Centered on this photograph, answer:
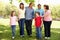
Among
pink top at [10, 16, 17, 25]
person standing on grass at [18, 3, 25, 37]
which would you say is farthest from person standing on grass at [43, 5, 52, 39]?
pink top at [10, 16, 17, 25]

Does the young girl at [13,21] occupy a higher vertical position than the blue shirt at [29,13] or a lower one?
lower

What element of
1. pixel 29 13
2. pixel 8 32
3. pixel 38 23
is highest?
pixel 29 13

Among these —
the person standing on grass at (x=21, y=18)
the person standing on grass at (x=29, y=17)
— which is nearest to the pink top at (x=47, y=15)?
the person standing on grass at (x=29, y=17)

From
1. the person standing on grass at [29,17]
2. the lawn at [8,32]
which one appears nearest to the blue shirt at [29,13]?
the person standing on grass at [29,17]

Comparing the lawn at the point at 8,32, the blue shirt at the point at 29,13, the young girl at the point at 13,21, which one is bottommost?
the lawn at the point at 8,32

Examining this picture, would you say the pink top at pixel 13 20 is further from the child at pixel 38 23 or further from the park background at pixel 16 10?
the child at pixel 38 23

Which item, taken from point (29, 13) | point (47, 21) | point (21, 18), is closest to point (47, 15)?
point (47, 21)

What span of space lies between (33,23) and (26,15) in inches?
5.4

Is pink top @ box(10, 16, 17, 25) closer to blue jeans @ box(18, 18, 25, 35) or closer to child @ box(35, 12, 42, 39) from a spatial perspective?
blue jeans @ box(18, 18, 25, 35)

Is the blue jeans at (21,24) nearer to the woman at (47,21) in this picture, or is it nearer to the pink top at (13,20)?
the pink top at (13,20)

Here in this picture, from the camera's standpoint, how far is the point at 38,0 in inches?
76.4

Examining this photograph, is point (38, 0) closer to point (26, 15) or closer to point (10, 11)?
point (26, 15)

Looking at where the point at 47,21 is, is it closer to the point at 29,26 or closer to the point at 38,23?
the point at 38,23

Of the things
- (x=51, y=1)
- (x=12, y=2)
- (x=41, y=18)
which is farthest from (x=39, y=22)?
(x=12, y=2)
